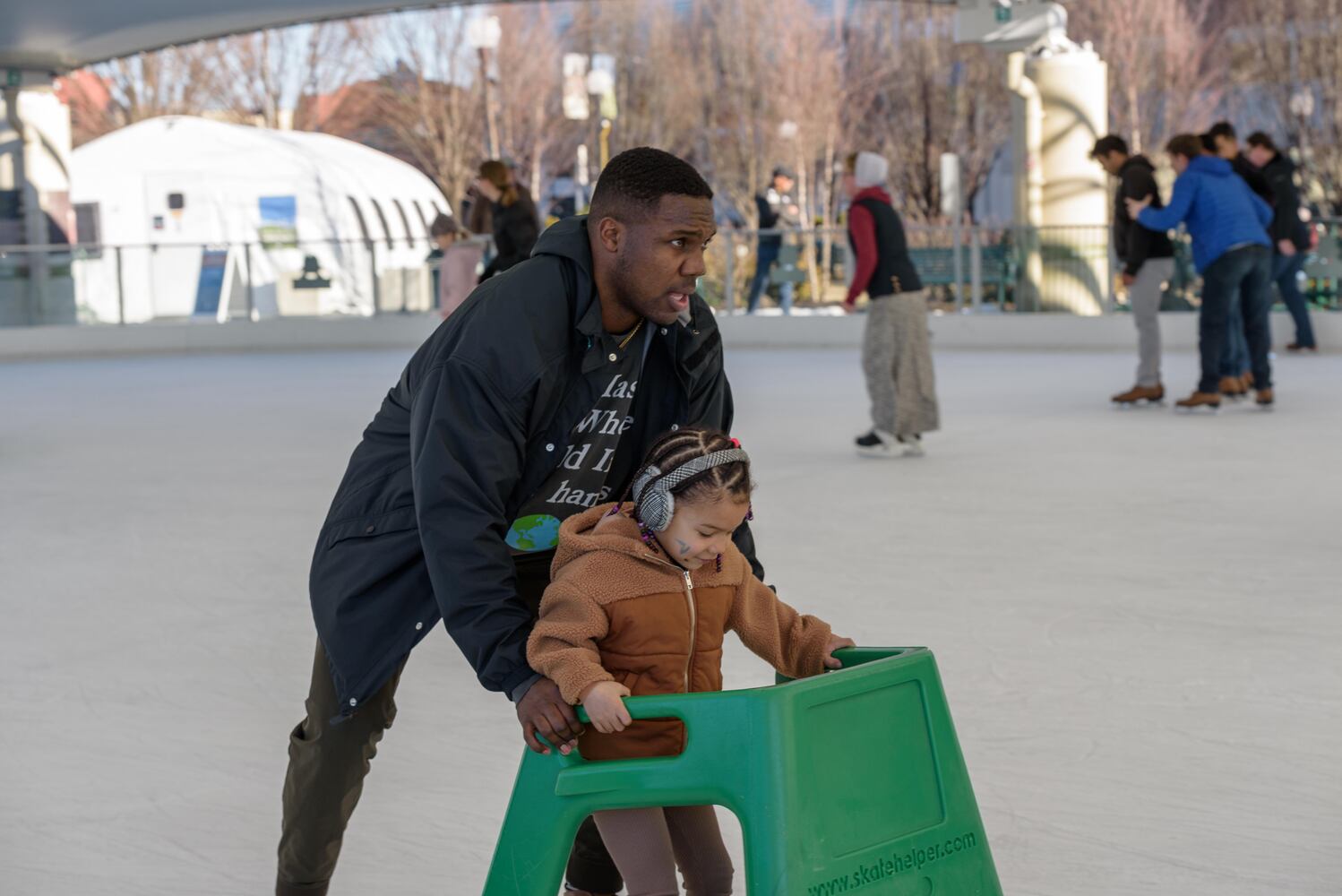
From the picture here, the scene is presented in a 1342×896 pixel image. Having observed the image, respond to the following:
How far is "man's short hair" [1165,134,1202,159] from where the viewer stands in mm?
8984

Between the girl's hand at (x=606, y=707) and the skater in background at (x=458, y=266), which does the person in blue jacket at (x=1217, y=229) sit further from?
the girl's hand at (x=606, y=707)

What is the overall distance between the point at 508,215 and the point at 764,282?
617 centimetres

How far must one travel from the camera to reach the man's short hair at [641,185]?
2.17 meters

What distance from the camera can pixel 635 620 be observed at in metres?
2.12

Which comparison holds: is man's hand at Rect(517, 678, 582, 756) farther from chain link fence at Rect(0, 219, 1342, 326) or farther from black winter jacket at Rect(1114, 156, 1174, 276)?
chain link fence at Rect(0, 219, 1342, 326)

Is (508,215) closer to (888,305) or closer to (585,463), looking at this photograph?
(888,305)

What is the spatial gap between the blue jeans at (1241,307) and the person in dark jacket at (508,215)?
3748 millimetres

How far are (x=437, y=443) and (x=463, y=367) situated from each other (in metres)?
0.09

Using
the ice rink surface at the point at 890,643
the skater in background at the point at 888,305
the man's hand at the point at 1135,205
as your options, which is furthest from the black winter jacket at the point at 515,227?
the man's hand at the point at 1135,205

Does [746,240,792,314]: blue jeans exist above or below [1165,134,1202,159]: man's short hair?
below

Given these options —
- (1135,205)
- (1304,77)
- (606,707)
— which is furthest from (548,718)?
(1304,77)

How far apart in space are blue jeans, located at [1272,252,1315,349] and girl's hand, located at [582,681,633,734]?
1096 centimetres

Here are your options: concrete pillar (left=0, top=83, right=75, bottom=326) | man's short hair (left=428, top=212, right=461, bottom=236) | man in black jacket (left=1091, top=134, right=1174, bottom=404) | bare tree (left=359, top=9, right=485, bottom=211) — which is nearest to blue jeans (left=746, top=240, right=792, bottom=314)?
man's short hair (left=428, top=212, right=461, bottom=236)

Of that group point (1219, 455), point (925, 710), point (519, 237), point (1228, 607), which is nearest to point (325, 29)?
point (519, 237)
